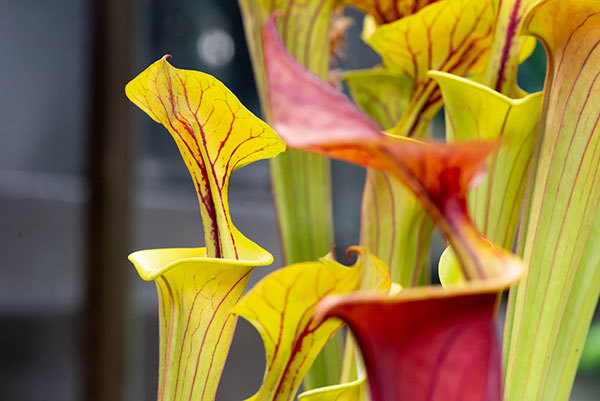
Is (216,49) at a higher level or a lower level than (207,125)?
higher

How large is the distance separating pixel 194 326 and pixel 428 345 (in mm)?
93

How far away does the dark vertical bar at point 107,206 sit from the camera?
2.98 ft

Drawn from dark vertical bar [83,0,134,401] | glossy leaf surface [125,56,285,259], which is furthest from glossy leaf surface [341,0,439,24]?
dark vertical bar [83,0,134,401]

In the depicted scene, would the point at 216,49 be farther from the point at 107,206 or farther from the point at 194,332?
the point at 194,332

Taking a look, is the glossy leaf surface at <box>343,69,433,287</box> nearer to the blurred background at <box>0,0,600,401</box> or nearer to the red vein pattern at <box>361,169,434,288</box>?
the red vein pattern at <box>361,169,434,288</box>

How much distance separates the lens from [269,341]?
0.16 meters

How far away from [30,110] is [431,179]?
88 centimetres

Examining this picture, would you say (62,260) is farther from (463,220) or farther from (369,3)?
(463,220)

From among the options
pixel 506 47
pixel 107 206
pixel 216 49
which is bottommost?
pixel 107 206

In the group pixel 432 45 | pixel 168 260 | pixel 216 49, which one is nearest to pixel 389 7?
pixel 432 45

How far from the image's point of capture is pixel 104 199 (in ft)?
3.01

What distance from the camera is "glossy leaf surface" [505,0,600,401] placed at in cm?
18

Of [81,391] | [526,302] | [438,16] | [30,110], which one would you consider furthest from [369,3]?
[81,391]

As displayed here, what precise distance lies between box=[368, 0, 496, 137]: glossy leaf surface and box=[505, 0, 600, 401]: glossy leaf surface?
4cm
